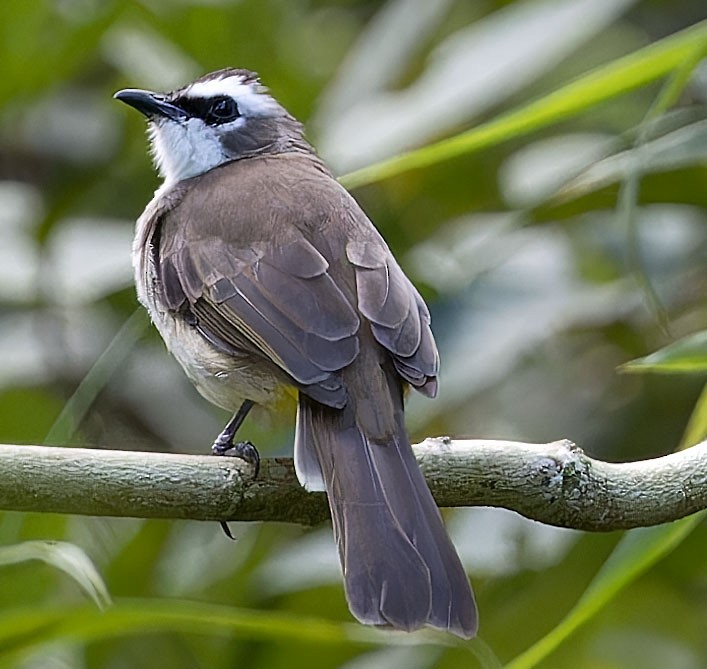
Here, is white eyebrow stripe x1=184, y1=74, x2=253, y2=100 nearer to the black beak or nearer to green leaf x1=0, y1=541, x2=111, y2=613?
the black beak

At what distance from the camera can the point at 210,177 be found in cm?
305

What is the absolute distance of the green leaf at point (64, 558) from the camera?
6.92 ft

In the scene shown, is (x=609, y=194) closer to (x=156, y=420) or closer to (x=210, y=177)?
(x=210, y=177)

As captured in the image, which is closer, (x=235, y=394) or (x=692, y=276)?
(x=235, y=394)

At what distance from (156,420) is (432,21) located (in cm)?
135

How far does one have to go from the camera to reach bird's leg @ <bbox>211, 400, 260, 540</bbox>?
220cm

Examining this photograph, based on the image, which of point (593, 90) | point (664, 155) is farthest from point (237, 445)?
point (664, 155)

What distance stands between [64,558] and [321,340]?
525 mm

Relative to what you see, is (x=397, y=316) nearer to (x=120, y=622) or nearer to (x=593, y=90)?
(x=593, y=90)

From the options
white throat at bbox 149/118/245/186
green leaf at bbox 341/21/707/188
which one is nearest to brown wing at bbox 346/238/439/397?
green leaf at bbox 341/21/707/188

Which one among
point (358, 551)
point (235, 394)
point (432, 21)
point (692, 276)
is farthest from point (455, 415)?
point (358, 551)

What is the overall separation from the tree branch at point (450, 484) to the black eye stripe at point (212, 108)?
4.44 ft

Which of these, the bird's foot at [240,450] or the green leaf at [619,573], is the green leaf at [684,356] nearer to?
the green leaf at [619,573]

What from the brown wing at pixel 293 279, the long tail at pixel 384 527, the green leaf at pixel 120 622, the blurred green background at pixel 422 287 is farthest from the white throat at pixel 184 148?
the green leaf at pixel 120 622
